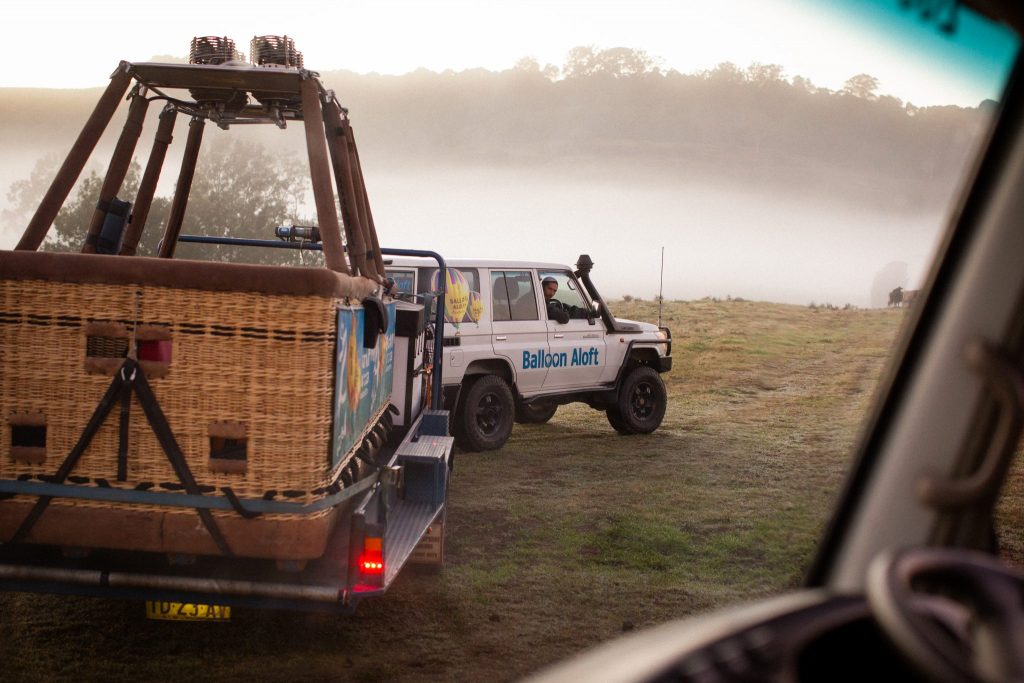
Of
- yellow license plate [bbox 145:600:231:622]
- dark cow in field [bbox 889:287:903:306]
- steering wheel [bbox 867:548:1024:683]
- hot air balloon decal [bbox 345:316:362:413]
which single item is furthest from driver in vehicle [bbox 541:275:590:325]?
dark cow in field [bbox 889:287:903:306]

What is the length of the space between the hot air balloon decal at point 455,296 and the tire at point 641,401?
3002 mm

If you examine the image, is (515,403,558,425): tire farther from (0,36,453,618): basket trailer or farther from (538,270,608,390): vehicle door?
(0,36,453,618): basket trailer

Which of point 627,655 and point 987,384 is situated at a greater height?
point 987,384

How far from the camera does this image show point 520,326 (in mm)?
11922

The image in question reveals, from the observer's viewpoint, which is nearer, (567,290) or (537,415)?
(567,290)

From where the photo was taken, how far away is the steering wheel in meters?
1.25

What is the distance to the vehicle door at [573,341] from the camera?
40.6 feet

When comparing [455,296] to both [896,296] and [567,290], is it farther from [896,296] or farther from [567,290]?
[896,296]

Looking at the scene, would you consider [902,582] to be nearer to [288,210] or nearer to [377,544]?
[377,544]

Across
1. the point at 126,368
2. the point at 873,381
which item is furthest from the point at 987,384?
the point at 873,381

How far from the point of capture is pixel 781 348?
103ft

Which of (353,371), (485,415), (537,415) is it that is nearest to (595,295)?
(485,415)

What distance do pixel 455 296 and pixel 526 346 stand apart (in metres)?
1.13

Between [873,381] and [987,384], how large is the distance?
24.3 metres
